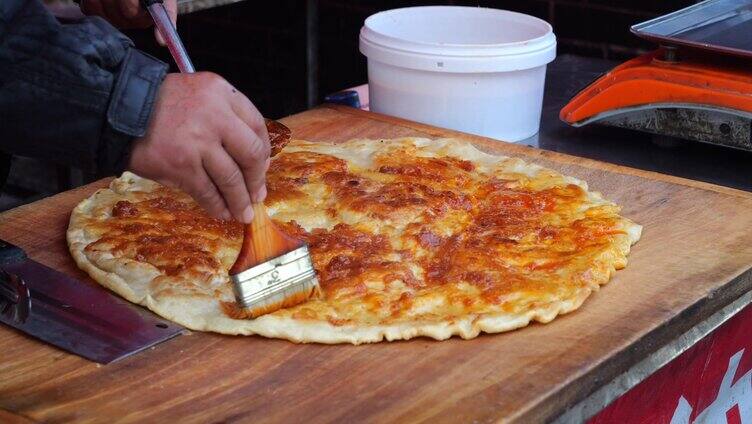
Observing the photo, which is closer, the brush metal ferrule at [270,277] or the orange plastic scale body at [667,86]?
the brush metal ferrule at [270,277]

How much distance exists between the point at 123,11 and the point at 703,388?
1.64 meters

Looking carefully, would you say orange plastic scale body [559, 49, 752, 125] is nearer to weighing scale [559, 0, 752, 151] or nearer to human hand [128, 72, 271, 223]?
weighing scale [559, 0, 752, 151]

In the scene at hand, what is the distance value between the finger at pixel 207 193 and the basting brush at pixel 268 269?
9cm

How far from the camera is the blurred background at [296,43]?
4492 mm

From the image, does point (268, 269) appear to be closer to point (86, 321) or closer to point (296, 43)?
point (86, 321)

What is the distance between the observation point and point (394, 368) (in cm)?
191

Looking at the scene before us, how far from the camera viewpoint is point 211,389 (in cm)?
184

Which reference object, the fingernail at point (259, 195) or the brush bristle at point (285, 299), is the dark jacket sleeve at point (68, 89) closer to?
the fingernail at point (259, 195)

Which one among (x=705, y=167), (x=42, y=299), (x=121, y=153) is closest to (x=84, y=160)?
(x=121, y=153)

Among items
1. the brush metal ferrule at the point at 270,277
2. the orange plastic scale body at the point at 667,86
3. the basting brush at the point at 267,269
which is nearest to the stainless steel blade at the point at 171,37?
the basting brush at the point at 267,269

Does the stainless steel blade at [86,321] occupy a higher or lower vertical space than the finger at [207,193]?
lower

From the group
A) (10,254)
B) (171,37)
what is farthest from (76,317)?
(171,37)

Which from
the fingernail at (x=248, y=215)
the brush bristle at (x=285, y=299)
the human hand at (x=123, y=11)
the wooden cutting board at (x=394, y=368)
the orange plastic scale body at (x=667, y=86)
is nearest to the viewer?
the wooden cutting board at (x=394, y=368)

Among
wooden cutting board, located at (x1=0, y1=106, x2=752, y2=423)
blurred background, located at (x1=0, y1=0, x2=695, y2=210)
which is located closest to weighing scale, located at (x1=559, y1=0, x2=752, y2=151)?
wooden cutting board, located at (x1=0, y1=106, x2=752, y2=423)
